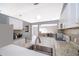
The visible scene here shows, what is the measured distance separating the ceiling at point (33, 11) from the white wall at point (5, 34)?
209 millimetres

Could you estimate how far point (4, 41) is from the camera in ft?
4.78

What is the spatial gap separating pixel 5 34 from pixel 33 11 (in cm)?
57

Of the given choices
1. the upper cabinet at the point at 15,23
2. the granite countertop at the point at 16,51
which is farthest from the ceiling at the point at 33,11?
the granite countertop at the point at 16,51

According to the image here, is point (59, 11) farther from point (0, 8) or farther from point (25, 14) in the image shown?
point (0, 8)

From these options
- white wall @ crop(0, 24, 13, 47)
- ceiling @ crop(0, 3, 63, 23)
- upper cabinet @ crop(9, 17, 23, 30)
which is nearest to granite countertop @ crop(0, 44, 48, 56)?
white wall @ crop(0, 24, 13, 47)

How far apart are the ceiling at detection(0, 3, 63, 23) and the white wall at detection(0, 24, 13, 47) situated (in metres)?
0.21

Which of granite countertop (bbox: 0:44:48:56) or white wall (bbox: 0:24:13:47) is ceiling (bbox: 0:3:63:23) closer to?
white wall (bbox: 0:24:13:47)

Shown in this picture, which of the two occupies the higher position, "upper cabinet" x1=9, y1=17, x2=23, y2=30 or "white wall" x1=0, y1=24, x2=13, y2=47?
"upper cabinet" x1=9, y1=17, x2=23, y2=30

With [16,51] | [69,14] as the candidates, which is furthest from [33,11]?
[16,51]

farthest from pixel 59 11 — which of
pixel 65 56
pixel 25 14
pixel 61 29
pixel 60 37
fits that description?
pixel 65 56

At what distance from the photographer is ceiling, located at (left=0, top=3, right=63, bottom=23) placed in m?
1.42

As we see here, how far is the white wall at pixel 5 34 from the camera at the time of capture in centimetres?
145

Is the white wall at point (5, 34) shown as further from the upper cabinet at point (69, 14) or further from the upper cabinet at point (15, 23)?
the upper cabinet at point (69, 14)

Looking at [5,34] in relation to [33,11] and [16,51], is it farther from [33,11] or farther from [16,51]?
[33,11]
